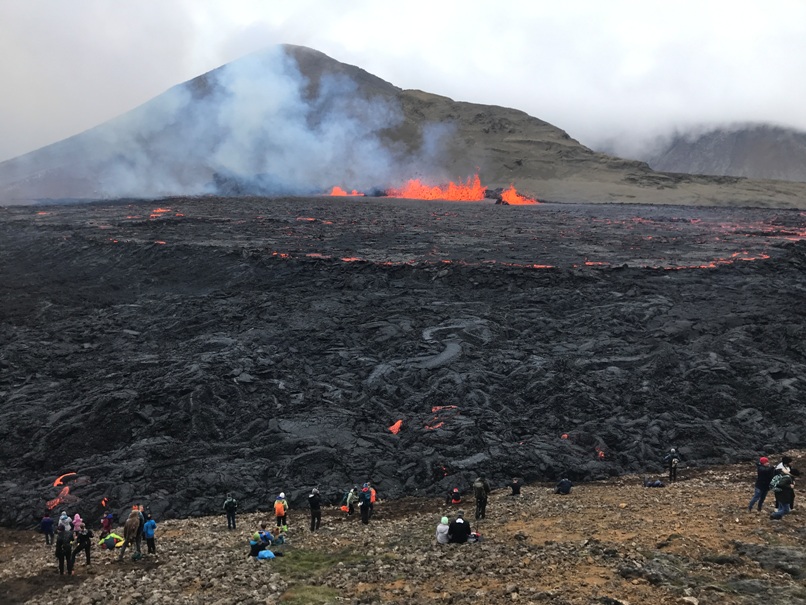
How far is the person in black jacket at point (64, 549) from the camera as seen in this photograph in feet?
48.9

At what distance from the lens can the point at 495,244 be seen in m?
55.2

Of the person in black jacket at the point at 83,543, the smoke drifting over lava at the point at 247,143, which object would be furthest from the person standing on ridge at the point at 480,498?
the smoke drifting over lava at the point at 247,143

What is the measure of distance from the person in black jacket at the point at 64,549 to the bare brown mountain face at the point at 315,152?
120 metres

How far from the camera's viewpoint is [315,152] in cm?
15012

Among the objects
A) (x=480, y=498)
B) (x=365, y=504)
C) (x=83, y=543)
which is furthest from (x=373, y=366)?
(x=83, y=543)

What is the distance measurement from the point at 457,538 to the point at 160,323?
2600cm

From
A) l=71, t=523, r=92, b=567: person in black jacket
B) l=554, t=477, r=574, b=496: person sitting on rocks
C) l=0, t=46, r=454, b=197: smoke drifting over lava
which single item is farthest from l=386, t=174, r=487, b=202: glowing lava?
l=71, t=523, r=92, b=567: person in black jacket

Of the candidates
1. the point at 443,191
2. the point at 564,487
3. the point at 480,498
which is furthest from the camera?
the point at 443,191

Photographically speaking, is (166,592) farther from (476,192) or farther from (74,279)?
(476,192)

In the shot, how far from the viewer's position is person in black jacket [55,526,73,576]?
586 inches

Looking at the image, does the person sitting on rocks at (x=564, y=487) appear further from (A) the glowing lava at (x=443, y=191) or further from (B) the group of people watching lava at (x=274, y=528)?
(A) the glowing lava at (x=443, y=191)

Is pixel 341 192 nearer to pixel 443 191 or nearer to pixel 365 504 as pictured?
pixel 443 191

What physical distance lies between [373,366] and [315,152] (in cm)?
12770

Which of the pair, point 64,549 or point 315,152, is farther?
point 315,152
